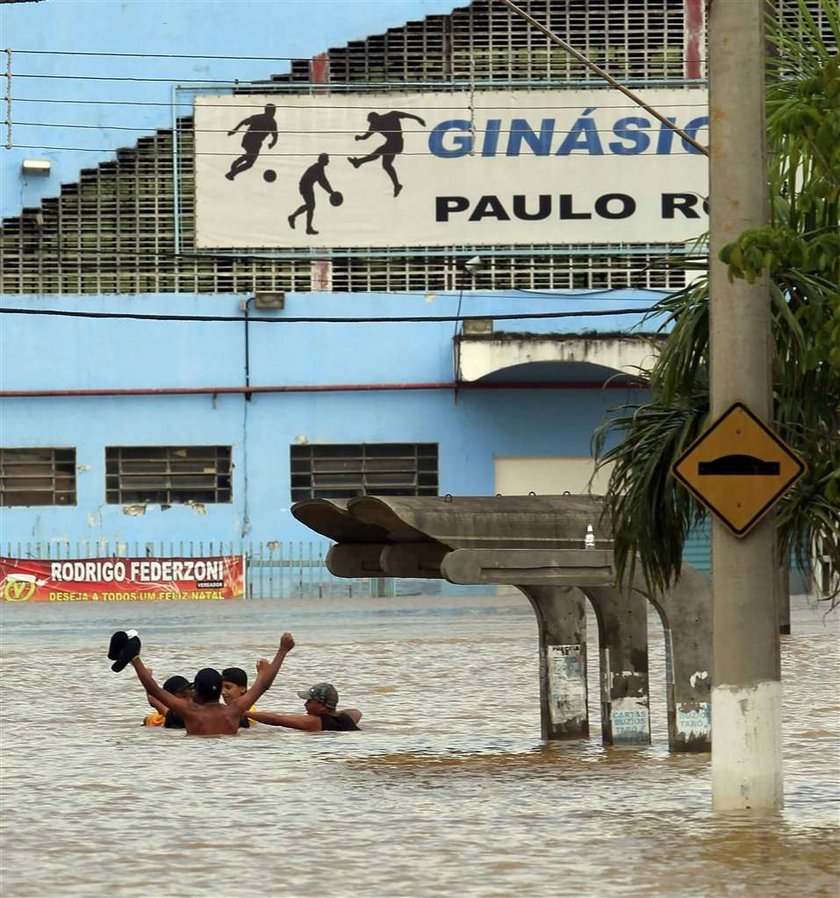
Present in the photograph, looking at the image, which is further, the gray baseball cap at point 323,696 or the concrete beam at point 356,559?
the gray baseball cap at point 323,696

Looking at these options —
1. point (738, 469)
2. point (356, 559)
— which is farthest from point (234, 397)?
point (738, 469)

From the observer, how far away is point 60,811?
12094 mm

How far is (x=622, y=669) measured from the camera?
15109mm

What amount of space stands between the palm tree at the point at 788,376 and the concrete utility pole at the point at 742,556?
178mm

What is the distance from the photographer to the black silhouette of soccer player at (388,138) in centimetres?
3716

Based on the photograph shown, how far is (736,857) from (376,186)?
1109 inches

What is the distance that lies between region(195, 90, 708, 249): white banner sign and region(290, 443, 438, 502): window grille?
13.0ft

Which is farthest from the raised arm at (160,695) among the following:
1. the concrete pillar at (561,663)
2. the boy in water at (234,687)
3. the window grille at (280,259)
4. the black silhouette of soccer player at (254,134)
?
the window grille at (280,259)

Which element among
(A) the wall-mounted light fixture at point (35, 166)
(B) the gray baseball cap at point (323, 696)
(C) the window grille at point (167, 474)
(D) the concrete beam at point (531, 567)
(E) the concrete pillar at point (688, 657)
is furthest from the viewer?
(C) the window grille at point (167, 474)

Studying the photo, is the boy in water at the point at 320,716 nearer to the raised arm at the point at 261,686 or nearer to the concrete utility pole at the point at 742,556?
the raised arm at the point at 261,686

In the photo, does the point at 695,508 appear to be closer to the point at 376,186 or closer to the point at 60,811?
the point at 60,811

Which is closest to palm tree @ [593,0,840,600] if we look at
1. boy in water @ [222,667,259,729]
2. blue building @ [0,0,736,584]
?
boy in water @ [222,667,259,729]

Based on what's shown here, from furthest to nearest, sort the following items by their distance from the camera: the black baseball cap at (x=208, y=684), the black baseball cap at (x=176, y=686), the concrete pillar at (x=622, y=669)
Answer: the black baseball cap at (x=176, y=686), the black baseball cap at (x=208, y=684), the concrete pillar at (x=622, y=669)

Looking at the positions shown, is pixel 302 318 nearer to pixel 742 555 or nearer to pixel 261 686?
pixel 261 686
